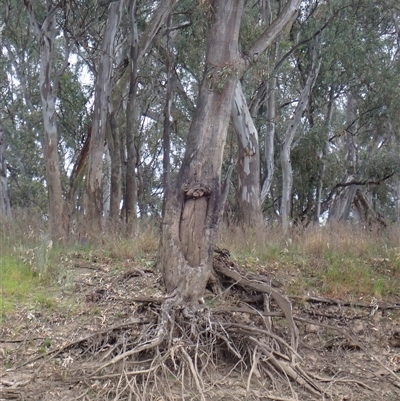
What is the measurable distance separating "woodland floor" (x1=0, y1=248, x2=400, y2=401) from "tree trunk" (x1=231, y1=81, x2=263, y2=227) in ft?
17.8

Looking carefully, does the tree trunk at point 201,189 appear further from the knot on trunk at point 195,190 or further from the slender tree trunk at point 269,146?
the slender tree trunk at point 269,146

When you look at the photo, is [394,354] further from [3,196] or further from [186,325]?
[3,196]

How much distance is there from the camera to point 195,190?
7.20 metres

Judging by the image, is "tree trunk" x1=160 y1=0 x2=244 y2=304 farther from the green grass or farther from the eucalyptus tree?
the green grass

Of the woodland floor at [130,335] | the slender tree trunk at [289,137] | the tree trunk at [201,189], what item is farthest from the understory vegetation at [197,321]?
the slender tree trunk at [289,137]

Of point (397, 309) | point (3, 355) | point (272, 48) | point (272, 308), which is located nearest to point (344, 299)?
point (397, 309)

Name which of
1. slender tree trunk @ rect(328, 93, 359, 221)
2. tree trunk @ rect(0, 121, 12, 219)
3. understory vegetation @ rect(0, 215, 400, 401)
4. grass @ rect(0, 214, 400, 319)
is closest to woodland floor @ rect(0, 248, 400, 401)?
understory vegetation @ rect(0, 215, 400, 401)

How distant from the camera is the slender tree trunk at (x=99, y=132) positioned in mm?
11953

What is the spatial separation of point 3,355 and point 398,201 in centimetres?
2028

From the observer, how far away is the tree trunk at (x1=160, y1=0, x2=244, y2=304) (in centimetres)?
706

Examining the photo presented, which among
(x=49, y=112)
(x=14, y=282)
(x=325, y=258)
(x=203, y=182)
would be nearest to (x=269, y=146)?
(x=49, y=112)

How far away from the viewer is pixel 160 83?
2119 centimetres

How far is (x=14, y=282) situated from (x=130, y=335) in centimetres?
196

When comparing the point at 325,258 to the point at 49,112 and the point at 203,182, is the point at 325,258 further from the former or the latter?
the point at 49,112
